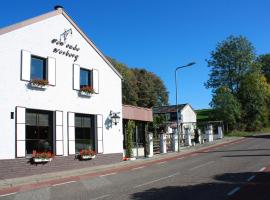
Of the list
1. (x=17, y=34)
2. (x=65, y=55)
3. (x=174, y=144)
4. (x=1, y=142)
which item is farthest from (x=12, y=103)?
(x=174, y=144)

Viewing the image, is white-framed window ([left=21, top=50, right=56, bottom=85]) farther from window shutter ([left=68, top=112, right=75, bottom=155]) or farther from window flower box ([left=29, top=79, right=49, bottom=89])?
window shutter ([left=68, top=112, right=75, bottom=155])

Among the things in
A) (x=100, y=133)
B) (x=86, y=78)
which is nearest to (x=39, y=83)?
(x=86, y=78)

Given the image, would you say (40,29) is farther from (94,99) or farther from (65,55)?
(94,99)

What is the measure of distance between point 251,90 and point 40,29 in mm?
Answer: 53722

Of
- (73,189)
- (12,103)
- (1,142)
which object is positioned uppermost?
(12,103)

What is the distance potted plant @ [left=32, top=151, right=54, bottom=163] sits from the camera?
21.0 m

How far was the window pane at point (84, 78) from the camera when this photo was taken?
25609 mm

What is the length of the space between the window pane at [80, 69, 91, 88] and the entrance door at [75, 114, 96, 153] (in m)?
1.92

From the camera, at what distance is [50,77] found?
22609 mm

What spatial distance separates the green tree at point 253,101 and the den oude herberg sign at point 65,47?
48802 mm

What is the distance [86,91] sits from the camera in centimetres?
2516

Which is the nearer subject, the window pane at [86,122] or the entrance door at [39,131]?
the entrance door at [39,131]

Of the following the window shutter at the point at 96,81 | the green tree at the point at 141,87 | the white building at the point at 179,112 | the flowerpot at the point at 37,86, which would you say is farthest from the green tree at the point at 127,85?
the flowerpot at the point at 37,86

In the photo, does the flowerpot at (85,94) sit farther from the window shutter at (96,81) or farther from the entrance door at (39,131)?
the entrance door at (39,131)
